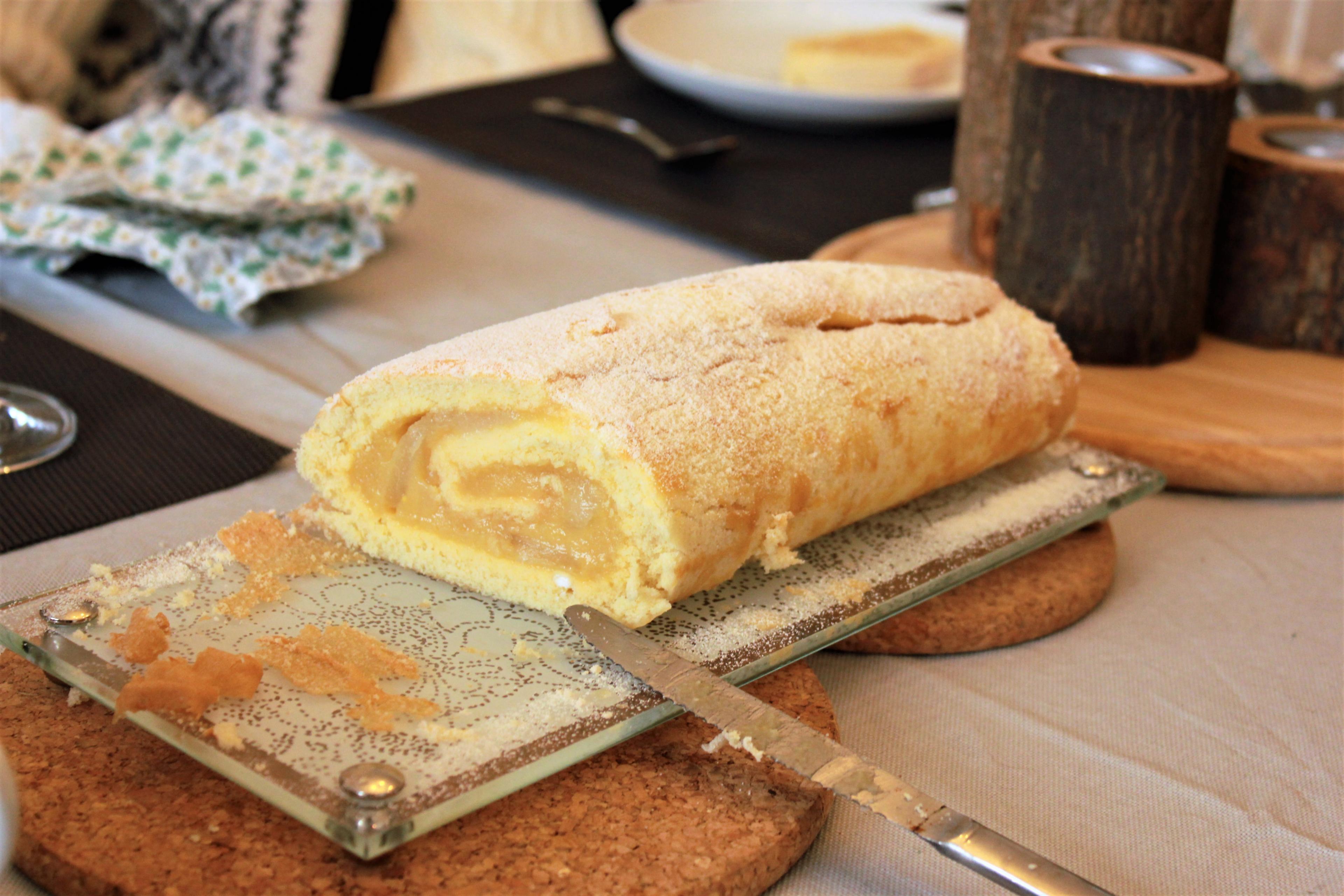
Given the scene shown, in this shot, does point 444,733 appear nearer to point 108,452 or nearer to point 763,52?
point 108,452

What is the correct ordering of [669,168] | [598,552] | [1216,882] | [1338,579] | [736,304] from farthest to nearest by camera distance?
[669,168] → [1338,579] → [736,304] → [598,552] → [1216,882]

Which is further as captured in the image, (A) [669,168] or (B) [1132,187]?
(A) [669,168]

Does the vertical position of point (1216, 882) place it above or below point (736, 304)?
below

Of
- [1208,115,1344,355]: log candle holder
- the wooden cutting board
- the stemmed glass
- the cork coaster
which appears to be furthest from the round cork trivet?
[1208,115,1344,355]: log candle holder

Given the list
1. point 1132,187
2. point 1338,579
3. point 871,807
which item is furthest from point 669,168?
point 871,807

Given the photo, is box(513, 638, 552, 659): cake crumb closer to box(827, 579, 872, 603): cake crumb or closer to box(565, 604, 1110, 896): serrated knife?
box(565, 604, 1110, 896): serrated knife

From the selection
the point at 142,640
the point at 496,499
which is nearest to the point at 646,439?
the point at 496,499

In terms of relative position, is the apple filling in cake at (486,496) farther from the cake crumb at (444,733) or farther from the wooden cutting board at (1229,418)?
the wooden cutting board at (1229,418)

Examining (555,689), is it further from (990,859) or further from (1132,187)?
(1132,187)
